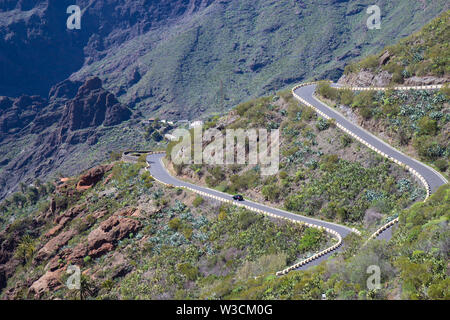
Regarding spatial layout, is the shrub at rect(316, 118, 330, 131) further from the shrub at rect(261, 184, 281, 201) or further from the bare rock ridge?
the bare rock ridge

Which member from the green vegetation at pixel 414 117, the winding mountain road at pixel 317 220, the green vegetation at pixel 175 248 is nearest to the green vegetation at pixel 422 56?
the green vegetation at pixel 414 117

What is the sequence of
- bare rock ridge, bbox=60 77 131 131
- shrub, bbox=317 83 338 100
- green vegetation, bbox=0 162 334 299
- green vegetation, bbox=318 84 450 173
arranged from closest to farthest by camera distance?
green vegetation, bbox=0 162 334 299
green vegetation, bbox=318 84 450 173
shrub, bbox=317 83 338 100
bare rock ridge, bbox=60 77 131 131

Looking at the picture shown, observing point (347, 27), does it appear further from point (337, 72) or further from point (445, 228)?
point (445, 228)

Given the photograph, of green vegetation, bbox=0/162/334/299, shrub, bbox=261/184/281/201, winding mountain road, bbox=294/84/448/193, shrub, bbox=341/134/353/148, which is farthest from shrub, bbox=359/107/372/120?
green vegetation, bbox=0/162/334/299

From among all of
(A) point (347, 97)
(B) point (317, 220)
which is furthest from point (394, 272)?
(A) point (347, 97)

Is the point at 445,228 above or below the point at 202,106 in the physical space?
above

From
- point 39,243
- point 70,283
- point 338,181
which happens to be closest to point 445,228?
point 338,181

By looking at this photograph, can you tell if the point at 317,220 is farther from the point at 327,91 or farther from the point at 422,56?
the point at 422,56

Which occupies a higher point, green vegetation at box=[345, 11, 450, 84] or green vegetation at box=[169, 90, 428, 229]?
green vegetation at box=[345, 11, 450, 84]
